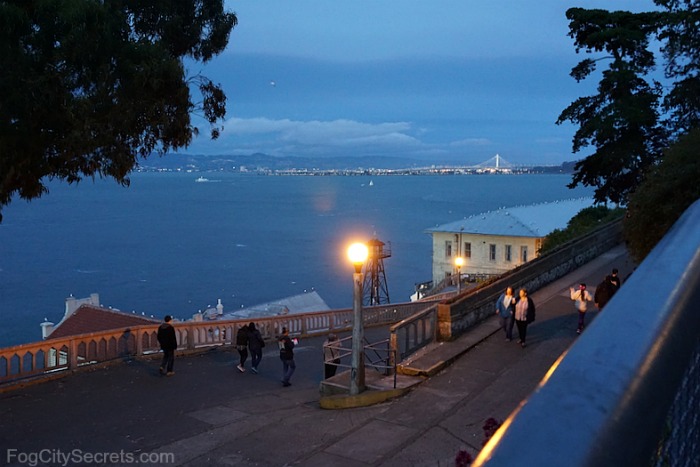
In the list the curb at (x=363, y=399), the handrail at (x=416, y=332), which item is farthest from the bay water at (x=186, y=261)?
the curb at (x=363, y=399)

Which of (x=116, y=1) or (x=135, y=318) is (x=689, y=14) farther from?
(x=135, y=318)

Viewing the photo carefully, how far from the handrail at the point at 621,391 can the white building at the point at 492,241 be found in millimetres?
54868

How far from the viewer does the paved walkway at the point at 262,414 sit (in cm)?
954

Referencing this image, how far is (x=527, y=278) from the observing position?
779 inches

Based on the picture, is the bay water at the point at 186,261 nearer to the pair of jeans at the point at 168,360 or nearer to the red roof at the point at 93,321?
the red roof at the point at 93,321

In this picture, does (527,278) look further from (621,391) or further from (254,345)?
(621,391)

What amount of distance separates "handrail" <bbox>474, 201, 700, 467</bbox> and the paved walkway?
7669mm

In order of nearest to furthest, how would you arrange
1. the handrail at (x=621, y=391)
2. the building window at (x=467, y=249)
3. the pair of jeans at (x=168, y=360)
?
the handrail at (x=621, y=391)
the pair of jeans at (x=168, y=360)
the building window at (x=467, y=249)

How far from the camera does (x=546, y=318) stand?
16781 millimetres

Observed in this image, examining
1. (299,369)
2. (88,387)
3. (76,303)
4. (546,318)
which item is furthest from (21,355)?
(76,303)

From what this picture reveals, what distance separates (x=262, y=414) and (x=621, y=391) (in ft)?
37.9

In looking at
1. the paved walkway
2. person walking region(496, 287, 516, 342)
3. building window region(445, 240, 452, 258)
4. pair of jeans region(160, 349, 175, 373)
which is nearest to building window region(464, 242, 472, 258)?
building window region(445, 240, 452, 258)
